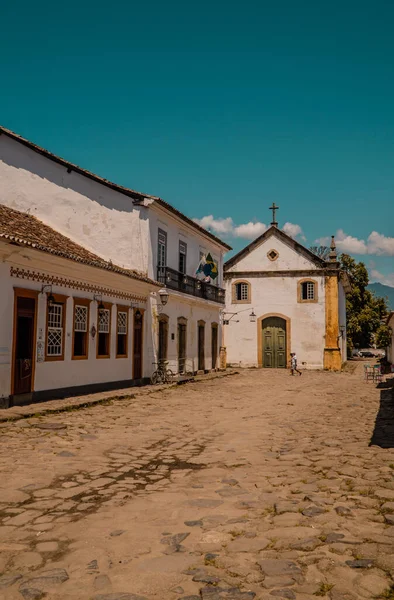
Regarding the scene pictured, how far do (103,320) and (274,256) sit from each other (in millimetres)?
18769

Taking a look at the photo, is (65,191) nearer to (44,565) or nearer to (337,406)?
(337,406)

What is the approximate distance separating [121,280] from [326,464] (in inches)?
457

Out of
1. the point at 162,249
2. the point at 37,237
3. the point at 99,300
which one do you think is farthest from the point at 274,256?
the point at 37,237

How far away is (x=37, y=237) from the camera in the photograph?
14672 millimetres

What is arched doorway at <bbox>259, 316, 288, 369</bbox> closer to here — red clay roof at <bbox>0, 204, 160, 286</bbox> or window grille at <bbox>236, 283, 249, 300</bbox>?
window grille at <bbox>236, 283, 249, 300</bbox>

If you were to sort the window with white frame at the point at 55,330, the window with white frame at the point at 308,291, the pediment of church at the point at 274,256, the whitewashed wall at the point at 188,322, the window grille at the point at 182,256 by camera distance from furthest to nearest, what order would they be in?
the pediment of church at the point at 274,256
the window with white frame at the point at 308,291
the window grille at the point at 182,256
the whitewashed wall at the point at 188,322
the window with white frame at the point at 55,330

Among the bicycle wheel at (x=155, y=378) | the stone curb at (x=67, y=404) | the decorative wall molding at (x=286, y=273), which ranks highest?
the decorative wall molding at (x=286, y=273)

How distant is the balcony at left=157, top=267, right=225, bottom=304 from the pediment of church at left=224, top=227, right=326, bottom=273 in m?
5.02

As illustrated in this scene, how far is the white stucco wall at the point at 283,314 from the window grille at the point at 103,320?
17.3 metres

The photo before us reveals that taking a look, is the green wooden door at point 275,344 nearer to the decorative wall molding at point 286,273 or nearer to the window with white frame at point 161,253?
the decorative wall molding at point 286,273

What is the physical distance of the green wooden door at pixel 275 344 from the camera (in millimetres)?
32531

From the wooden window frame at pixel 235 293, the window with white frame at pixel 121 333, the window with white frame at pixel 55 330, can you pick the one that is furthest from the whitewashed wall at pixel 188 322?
the window with white frame at pixel 55 330

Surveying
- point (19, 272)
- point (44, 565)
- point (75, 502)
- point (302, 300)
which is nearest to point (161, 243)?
point (19, 272)

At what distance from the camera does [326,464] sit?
675 cm
